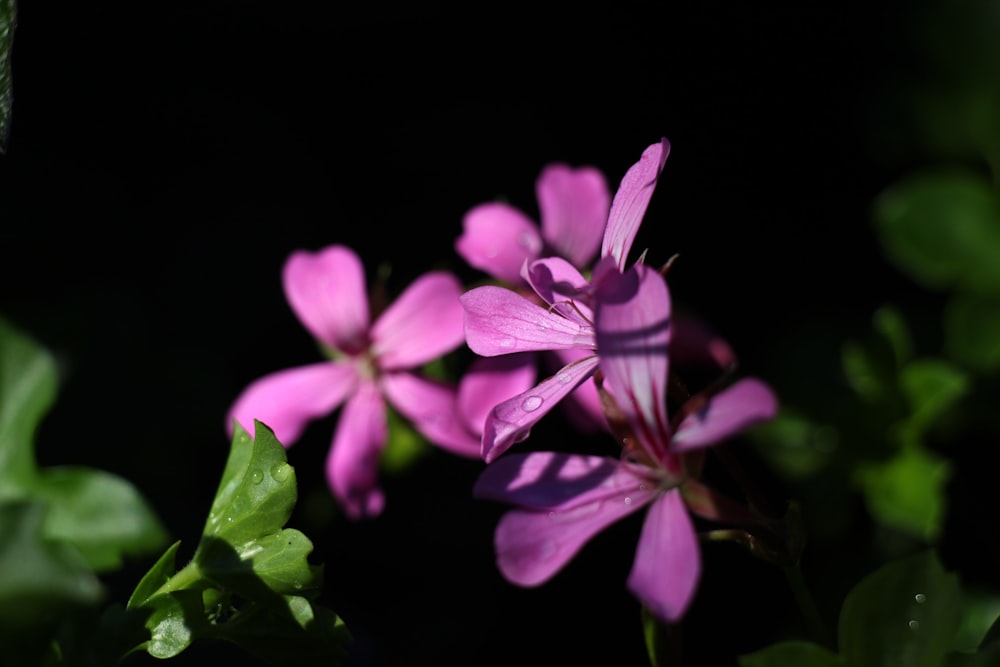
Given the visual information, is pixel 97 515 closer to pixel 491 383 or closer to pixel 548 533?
pixel 491 383

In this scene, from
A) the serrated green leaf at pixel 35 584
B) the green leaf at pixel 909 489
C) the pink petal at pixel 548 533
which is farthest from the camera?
the green leaf at pixel 909 489

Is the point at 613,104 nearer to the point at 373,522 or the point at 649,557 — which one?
the point at 373,522

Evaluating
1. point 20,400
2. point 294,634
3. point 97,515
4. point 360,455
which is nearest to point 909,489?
point 360,455

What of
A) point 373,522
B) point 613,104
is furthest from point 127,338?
point 613,104

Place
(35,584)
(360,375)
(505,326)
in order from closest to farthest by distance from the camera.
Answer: (35,584)
(505,326)
(360,375)

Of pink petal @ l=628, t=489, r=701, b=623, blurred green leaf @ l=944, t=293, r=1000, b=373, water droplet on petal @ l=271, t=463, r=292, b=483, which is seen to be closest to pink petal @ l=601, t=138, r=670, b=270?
pink petal @ l=628, t=489, r=701, b=623

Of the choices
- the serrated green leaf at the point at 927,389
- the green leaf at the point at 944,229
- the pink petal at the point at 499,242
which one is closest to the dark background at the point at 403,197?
the green leaf at the point at 944,229

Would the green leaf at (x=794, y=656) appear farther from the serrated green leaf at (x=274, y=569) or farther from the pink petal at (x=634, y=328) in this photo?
the serrated green leaf at (x=274, y=569)
